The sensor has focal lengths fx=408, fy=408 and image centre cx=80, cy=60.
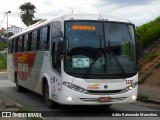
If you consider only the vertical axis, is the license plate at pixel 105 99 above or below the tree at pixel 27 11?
below

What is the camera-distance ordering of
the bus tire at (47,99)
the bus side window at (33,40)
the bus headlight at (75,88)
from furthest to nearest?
the bus side window at (33,40), the bus tire at (47,99), the bus headlight at (75,88)

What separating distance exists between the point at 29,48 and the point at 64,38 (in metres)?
5.26

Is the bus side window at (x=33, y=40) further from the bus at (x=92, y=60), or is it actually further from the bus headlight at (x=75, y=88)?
the bus headlight at (x=75, y=88)

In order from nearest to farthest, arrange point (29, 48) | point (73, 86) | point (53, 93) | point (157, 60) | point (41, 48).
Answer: point (73, 86), point (53, 93), point (41, 48), point (29, 48), point (157, 60)

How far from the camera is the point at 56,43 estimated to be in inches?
491

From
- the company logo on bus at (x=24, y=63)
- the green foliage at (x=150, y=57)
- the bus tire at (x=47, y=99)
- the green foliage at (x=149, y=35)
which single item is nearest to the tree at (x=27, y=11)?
the green foliage at (x=149, y=35)

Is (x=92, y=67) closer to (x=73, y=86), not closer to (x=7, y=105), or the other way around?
(x=73, y=86)

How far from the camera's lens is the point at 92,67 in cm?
1152

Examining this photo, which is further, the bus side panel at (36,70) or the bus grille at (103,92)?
the bus side panel at (36,70)

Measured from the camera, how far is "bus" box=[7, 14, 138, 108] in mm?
11469

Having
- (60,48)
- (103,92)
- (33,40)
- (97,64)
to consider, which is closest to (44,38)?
(33,40)

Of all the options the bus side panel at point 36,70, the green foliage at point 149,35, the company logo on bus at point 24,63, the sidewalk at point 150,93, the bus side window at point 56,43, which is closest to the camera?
the bus side window at point 56,43

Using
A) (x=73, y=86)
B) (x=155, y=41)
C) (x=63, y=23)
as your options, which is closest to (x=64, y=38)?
(x=63, y=23)

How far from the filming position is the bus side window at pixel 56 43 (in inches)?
475
